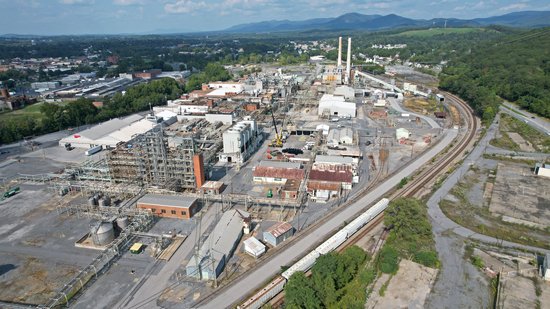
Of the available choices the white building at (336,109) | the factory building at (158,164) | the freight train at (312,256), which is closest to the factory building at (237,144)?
the factory building at (158,164)

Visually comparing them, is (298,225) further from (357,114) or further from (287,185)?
(357,114)

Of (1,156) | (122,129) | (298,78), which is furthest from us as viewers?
(298,78)

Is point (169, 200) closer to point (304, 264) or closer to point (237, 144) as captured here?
point (237, 144)

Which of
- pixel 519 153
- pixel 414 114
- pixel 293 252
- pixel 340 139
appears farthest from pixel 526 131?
pixel 293 252

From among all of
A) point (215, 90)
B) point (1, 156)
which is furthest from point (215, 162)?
point (215, 90)

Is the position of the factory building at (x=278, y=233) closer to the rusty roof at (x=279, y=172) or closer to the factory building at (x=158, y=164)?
the rusty roof at (x=279, y=172)

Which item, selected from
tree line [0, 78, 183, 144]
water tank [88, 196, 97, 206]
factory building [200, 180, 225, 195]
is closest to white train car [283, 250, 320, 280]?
factory building [200, 180, 225, 195]
